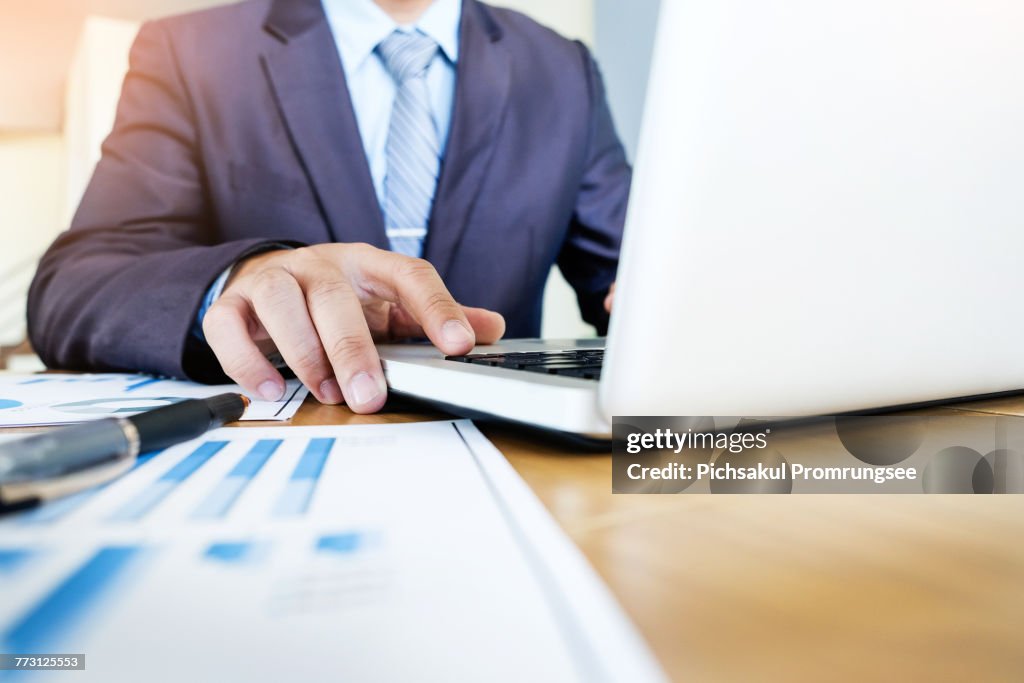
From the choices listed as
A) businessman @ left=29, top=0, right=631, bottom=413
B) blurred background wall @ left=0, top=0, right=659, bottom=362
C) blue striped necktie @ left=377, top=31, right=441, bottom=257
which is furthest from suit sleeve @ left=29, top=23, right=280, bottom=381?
blurred background wall @ left=0, top=0, right=659, bottom=362

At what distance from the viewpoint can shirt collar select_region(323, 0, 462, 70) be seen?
0.92 m

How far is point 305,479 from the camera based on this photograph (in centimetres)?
21

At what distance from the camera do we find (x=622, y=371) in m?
0.18

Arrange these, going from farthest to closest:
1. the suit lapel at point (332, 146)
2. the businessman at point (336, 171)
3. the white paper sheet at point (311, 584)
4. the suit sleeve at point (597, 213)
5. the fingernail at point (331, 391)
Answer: the suit sleeve at point (597, 213) < the suit lapel at point (332, 146) < the businessman at point (336, 171) < the fingernail at point (331, 391) < the white paper sheet at point (311, 584)

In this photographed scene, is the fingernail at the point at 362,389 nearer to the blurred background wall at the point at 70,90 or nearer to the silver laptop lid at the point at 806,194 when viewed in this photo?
the silver laptop lid at the point at 806,194

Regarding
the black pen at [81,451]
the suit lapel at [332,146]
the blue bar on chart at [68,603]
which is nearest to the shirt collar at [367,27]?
the suit lapel at [332,146]

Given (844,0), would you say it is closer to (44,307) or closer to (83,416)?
(83,416)

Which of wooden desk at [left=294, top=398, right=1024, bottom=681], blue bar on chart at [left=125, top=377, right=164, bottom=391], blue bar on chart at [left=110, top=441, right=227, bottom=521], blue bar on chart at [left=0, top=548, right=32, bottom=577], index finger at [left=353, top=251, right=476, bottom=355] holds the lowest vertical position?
blue bar on chart at [left=125, top=377, right=164, bottom=391]

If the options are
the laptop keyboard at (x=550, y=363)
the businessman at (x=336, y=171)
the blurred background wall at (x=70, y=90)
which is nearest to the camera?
the laptop keyboard at (x=550, y=363)

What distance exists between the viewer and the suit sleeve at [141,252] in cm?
44

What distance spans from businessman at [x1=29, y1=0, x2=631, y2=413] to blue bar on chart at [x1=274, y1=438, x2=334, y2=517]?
0.18 m

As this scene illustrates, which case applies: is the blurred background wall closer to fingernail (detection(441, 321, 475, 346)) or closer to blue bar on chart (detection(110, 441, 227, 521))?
fingernail (detection(441, 321, 475, 346))

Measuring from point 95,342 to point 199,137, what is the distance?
→ 449mm

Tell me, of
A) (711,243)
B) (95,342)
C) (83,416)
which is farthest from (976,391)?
(95,342)
